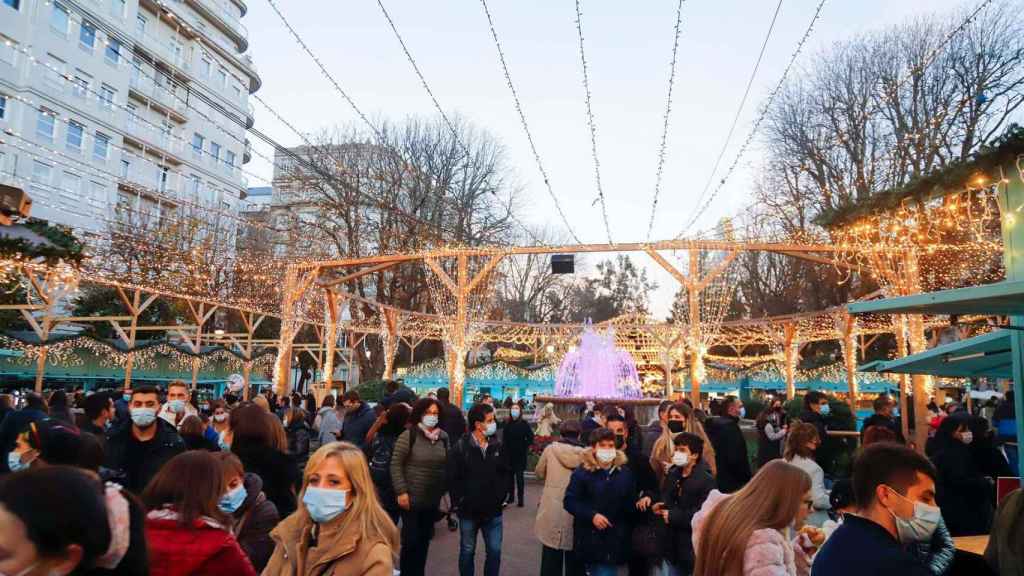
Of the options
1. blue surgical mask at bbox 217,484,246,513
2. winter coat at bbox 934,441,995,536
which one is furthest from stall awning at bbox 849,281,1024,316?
blue surgical mask at bbox 217,484,246,513

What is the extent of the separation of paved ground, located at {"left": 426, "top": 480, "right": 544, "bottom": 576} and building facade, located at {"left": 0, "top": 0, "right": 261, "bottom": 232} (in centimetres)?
1265

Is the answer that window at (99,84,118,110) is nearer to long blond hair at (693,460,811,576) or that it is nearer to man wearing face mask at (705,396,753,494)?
man wearing face mask at (705,396,753,494)

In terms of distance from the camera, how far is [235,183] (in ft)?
126

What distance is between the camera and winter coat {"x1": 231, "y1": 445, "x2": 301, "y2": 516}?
4637 mm

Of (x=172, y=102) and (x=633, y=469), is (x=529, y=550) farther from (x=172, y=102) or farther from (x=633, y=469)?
(x=172, y=102)

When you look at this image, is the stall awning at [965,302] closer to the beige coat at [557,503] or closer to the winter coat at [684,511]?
the winter coat at [684,511]

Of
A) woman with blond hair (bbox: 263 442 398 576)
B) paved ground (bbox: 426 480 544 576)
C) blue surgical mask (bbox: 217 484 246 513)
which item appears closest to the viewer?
woman with blond hair (bbox: 263 442 398 576)

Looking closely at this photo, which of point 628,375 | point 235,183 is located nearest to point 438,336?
point 628,375

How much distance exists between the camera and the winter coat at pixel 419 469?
17.9 ft

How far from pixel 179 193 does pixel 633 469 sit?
33.7 m

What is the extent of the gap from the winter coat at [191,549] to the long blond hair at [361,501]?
19.1 inches

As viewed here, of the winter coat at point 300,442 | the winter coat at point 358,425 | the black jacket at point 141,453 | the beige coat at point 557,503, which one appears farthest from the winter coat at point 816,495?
the winter coat at point 358,425

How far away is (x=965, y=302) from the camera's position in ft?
18.0

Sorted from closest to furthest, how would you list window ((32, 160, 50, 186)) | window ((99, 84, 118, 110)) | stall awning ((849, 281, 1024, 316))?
stall awning ((849, 281, 1024, 316)), window ((32, 160, 50, 186)), window ((99, 84, 118, 110))
